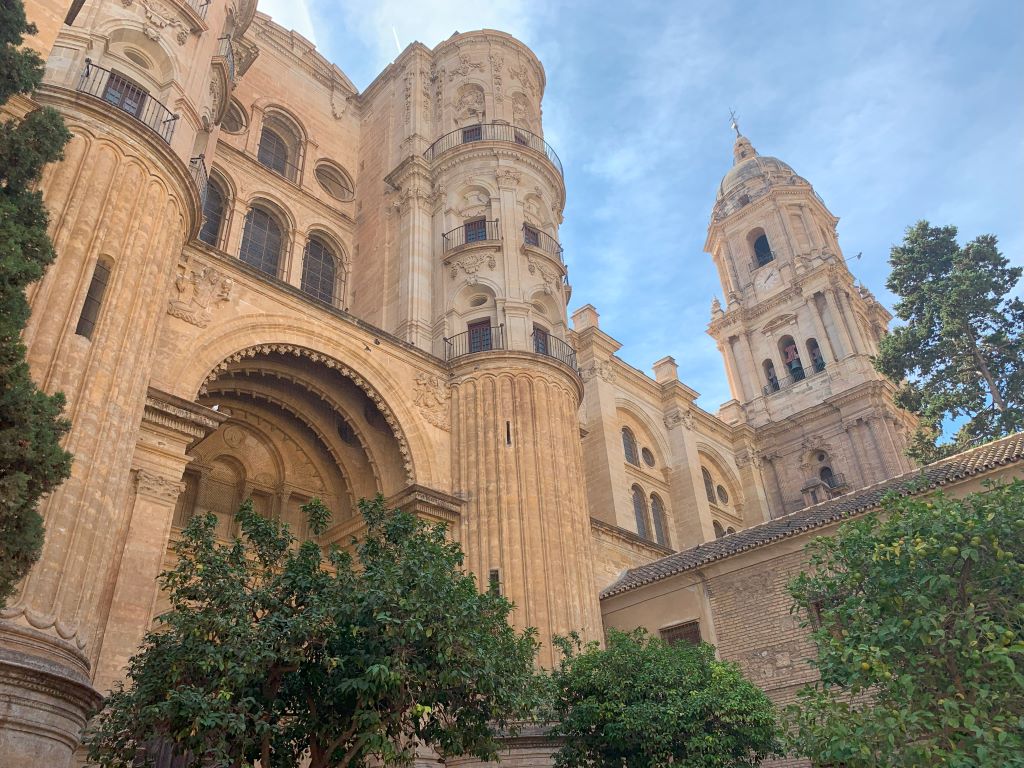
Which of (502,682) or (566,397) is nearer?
(502,682)

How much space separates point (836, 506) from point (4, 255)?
1604cm

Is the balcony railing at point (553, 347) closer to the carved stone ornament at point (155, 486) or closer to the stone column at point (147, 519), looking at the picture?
the stone column at point (147, 519)

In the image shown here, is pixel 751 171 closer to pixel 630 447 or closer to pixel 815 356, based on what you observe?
pixel 815 356

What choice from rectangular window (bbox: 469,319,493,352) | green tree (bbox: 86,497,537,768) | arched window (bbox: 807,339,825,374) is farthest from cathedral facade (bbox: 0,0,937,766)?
green tree (bbox: 86,497,537,768)

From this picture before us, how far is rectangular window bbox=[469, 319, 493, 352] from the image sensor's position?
68.5ft

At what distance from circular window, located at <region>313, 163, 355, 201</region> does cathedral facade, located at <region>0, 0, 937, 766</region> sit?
92 millimetres

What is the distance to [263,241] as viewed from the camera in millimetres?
22281

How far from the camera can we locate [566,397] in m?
20.3

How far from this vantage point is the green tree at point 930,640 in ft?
25.2

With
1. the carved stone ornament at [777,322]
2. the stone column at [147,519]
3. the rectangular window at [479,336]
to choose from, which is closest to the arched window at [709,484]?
the carved stone ornament at [777,322]

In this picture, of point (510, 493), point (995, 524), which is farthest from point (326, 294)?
point (995, 524)

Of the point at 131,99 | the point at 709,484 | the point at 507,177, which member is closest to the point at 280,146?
the point at 507,177

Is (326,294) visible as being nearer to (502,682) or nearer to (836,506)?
(836,506)

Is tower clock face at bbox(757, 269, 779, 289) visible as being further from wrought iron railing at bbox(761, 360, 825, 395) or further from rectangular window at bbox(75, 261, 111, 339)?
rectangular window at bbox(75, 261, 111, 339)
